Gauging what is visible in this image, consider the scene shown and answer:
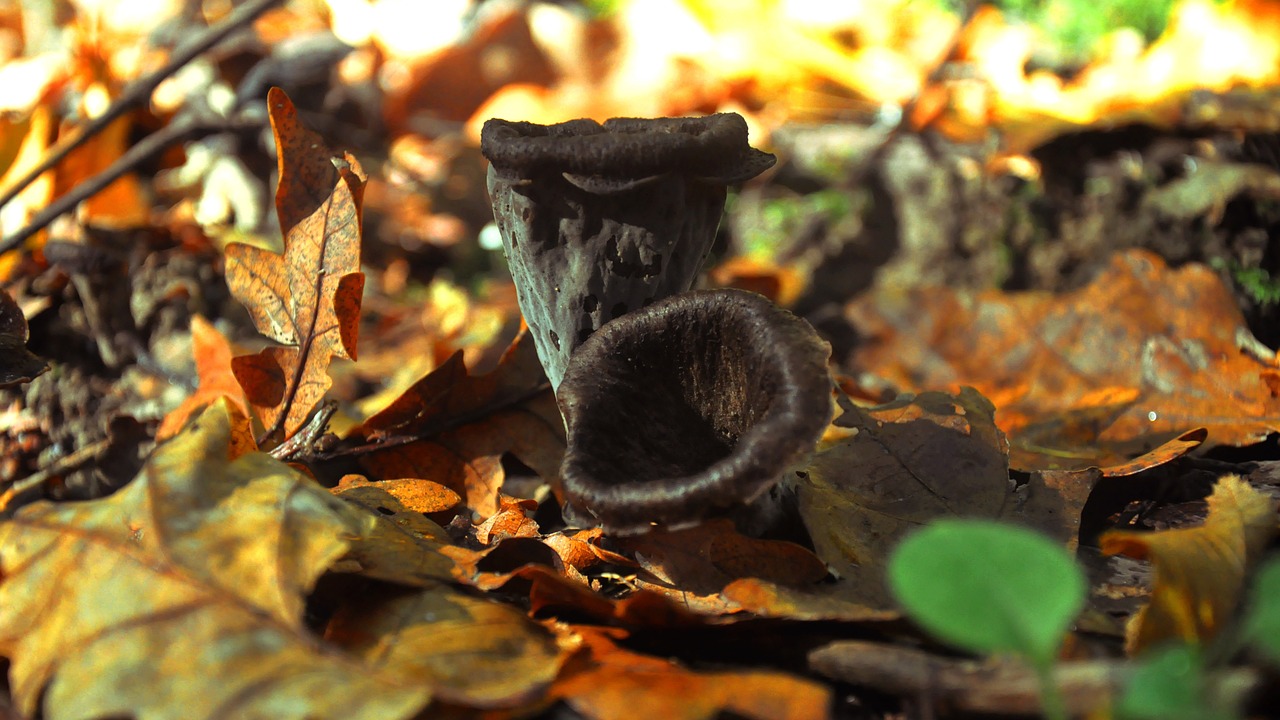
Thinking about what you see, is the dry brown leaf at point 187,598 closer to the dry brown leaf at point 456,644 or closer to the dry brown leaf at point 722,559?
the dry brown leaf at point 456,644

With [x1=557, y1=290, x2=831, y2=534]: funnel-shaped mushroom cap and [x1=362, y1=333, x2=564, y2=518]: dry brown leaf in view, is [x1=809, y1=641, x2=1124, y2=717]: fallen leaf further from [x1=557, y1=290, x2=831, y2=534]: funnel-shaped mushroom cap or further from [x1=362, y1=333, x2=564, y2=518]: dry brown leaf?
[x1=362, y1=333, x2=564, y2=518]: dry brown leaf

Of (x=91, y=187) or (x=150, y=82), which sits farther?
(x=150, y=82)

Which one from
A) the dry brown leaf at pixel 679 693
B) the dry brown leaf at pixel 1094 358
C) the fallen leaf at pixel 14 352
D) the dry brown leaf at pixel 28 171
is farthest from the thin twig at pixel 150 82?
the dry brown leaf at pixel 679 693

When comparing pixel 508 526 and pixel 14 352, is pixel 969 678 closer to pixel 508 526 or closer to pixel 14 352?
pixel 508 526

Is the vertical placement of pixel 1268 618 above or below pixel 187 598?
above

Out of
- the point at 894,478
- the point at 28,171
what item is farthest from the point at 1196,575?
the point at 28,171

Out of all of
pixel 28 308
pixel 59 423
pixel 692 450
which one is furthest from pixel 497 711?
pixel 28 308

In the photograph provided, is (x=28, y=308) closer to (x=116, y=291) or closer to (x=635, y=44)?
(x=116, y=291)
